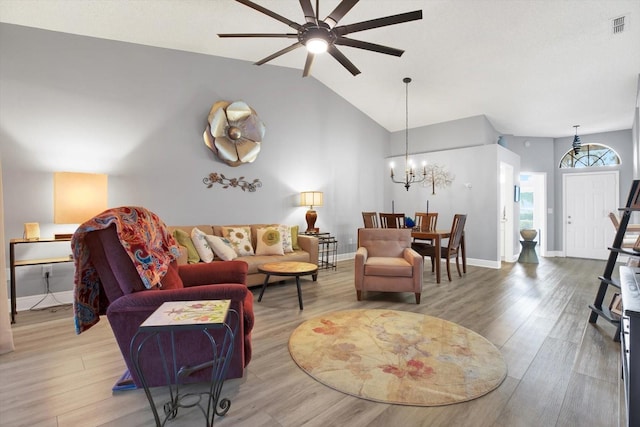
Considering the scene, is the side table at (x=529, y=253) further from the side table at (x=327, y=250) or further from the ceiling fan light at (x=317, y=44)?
the ceiling fan light at (x=317, y=44)

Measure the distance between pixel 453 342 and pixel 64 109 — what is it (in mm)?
4644

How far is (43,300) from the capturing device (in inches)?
131

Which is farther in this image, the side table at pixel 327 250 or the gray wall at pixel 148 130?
the side table at pixel 327 250

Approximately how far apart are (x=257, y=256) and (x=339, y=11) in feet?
9.94

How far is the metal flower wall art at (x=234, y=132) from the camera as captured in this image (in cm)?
435

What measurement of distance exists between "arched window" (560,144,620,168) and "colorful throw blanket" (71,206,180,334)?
8527 mm

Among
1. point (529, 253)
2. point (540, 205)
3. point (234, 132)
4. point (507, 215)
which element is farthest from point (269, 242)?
point (540, 205)

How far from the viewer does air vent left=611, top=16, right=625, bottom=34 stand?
127 inches

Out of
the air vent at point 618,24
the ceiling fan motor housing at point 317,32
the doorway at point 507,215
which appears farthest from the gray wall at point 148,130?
the air vent at point 618,24

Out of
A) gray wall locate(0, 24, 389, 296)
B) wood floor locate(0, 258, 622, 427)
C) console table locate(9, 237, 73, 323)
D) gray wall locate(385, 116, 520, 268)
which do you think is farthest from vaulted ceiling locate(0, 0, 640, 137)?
wood floor locate(0, 258, 622, 427)

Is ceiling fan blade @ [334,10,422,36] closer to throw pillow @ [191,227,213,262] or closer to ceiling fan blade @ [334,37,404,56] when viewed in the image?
ceiling fan blade @ [334,37,404,56]

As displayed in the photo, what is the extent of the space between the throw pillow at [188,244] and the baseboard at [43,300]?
1328 mm

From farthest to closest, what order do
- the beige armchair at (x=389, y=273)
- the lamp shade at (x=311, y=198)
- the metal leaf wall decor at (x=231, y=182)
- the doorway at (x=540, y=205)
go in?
the doorway at (x=540, y=205) < the lamp shade at (x=311, y=198) < the metal leaf wall decor at (x=231, y=182) < the beige armchair at (x=389, y=273)

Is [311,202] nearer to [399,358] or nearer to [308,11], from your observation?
[308,11]
